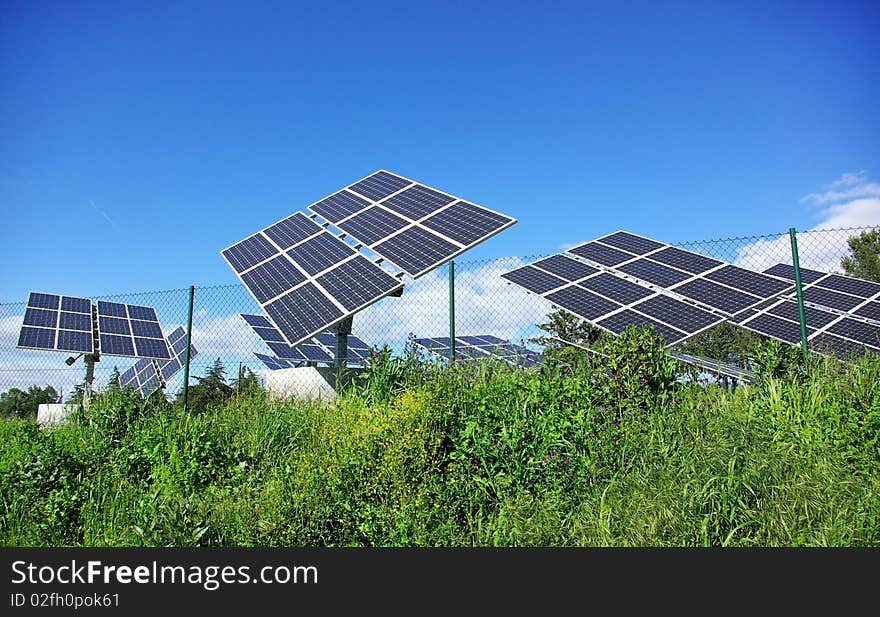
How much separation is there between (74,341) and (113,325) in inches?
59.8

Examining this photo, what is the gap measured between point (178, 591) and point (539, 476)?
10.6ft

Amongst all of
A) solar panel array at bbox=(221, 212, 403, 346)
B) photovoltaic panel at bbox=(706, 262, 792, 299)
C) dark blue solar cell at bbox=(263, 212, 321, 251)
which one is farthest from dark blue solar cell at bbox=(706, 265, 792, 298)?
dark blue solar cell at bbox=(263, 212, 321, 251)

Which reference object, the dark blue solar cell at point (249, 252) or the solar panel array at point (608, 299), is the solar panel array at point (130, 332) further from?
the solar panel array at point (608, 299)

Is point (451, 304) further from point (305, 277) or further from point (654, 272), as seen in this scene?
point (654, 272)

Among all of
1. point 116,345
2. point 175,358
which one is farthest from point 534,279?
point 116,345

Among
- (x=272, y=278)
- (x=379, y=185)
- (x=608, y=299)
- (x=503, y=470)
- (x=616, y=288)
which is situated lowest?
(x=503, y=470)

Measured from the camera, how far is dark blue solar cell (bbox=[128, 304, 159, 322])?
1844 cm

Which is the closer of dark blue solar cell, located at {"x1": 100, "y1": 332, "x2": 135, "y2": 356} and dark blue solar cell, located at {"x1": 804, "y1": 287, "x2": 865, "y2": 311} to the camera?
dark blue solar cell, located at {"x1": 804, "y1": 287, "x2": 865, "y2": 311}

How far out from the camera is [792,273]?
1611cm

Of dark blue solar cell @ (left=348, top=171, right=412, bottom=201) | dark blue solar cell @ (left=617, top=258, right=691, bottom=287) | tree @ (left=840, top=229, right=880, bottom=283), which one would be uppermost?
tree @ (left=840, top=229, right=880, bottom=283)

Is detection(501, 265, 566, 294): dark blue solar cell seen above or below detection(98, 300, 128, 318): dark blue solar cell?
below

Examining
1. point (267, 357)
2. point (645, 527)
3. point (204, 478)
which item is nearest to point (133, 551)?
point (204, 478)

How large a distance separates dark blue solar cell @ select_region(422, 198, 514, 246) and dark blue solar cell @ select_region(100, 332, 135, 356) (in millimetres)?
10374

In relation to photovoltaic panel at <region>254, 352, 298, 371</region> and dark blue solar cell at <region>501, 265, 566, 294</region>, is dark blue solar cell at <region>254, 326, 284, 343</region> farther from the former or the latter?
dark blue solar cell at <region>501, 265, 566, 294</region>
